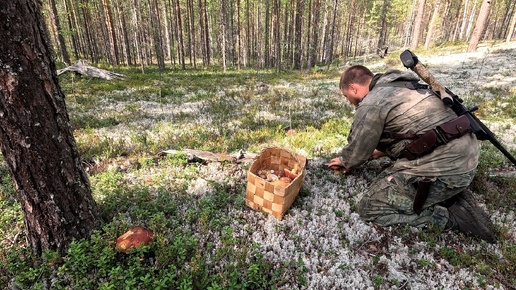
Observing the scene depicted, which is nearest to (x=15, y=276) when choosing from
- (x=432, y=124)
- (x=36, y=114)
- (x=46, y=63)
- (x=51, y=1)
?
(x=36, y=114)

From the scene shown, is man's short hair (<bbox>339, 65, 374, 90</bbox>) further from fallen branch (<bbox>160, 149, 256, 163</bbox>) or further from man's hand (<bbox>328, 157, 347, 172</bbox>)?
fallen branch (<bbox>160, 149, 256, 163</bbox>)

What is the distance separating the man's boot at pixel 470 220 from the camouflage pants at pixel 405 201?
0.12 meters

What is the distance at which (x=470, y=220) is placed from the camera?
400 centimetres

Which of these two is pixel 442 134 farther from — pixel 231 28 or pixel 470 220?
Answer: pixel 231 28

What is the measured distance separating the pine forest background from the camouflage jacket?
22.0m

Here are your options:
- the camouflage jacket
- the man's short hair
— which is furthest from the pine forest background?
the camouflage jacket

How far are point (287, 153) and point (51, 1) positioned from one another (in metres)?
24.2

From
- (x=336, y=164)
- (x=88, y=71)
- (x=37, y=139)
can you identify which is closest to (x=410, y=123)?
(x=336, y=164)

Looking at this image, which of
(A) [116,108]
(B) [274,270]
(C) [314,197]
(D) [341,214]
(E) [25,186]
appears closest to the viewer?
(E) [25,186]

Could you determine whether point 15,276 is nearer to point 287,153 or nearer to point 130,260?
point 130,260

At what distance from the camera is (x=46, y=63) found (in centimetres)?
273

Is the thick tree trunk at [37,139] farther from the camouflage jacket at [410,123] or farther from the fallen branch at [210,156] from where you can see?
the camouflage jacket at [410,123]

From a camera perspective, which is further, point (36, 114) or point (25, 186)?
point (25, 186)

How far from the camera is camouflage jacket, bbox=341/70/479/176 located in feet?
13.1
